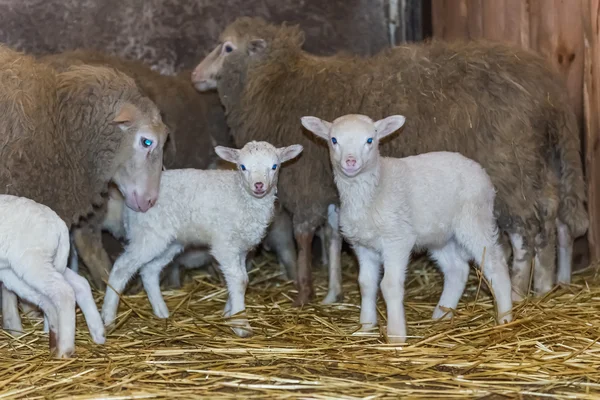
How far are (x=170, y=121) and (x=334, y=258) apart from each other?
5.71ft

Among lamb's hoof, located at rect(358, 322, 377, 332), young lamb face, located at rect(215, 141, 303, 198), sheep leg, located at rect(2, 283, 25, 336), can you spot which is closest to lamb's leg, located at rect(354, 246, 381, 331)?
lamb's hoof, located at rect(358, 322, 377, 332)

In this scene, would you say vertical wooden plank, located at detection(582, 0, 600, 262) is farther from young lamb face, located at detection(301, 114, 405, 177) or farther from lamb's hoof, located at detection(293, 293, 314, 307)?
lamb's hoof, located at detection(293, 293, 314, 307)

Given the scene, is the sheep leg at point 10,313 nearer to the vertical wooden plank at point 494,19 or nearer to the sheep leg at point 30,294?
the sheep leg at point 30,294

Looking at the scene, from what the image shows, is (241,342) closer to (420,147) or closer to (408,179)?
(408,179)

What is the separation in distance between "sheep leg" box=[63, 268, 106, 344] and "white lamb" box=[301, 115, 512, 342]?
1.53m

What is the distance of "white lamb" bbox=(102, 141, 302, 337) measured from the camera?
5.46m

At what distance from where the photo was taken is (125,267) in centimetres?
562

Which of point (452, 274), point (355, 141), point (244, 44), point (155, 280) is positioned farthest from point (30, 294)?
point (244, 44)

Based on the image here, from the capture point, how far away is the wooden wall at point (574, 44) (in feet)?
20.3

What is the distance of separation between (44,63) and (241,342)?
262cm

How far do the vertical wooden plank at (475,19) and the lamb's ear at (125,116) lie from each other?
2.91 metres

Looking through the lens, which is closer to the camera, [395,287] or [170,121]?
[395,287]

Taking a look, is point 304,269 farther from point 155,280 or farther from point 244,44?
point 244,44

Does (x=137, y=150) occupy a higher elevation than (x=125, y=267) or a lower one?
higher
